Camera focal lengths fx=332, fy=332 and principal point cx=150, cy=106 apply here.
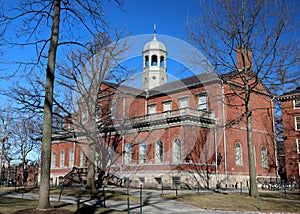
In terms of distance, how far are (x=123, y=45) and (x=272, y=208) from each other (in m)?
14.2

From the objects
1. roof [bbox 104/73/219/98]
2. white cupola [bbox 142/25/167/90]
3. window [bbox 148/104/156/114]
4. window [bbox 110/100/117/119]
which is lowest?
window [bbox 110/100/117/119]

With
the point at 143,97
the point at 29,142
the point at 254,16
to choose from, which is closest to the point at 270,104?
the point at 143,97

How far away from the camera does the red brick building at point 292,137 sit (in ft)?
128

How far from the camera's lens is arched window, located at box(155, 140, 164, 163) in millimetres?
30950

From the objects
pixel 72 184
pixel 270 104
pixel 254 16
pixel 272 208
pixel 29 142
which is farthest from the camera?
pixel 29 142

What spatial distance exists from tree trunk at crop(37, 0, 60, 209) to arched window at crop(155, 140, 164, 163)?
1976 cm

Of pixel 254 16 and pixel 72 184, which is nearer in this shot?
pixel 254 16

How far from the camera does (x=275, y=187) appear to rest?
31.6m

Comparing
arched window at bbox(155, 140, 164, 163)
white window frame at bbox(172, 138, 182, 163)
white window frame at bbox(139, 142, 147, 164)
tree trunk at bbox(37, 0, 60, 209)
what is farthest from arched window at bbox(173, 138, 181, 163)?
tree trunk at bbox(37, 0, 60, 209)

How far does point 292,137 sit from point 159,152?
61.0 feet

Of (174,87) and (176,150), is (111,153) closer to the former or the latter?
(176,150)

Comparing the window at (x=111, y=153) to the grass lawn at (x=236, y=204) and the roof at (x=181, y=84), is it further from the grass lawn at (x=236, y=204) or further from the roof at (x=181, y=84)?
the grass lawn at (x=236, y=204)

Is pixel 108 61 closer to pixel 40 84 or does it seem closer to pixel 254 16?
pixel 40 84

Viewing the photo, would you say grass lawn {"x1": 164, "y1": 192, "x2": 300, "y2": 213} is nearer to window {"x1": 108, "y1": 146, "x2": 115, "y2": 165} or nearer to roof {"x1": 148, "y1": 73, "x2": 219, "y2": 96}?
roof {"x1": 148, "y1": 73, "x2": 219, "y2": 96}
